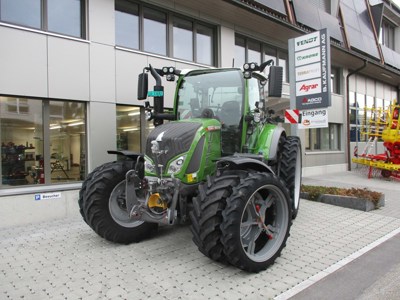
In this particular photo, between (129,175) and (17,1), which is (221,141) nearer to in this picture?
(129,175)

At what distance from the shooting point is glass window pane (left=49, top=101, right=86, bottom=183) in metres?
7.00

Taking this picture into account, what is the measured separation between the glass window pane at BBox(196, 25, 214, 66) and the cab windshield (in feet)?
15.3

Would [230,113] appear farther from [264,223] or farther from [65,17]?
[65,17]

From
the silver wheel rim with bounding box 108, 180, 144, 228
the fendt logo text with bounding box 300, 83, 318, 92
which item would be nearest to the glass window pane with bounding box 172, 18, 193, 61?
the fendt logo text with bounding box 300, 83, 318, 92

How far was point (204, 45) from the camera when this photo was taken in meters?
10.1

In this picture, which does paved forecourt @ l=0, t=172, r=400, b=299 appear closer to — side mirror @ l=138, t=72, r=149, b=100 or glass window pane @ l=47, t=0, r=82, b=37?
side mirror @ l=138, t=72, r=149, b=100

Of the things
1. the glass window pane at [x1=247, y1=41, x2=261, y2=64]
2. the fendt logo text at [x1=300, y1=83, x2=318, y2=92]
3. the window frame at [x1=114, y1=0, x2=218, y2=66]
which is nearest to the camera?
the window frame at [x1=114, y1=0, x2=218, y2=66]

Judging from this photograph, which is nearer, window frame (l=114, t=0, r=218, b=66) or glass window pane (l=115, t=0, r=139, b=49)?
glass window pane (l=115, t=0, r=139, b=49)

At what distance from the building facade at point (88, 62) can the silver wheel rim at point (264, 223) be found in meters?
2.97

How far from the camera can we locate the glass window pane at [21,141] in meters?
6.37

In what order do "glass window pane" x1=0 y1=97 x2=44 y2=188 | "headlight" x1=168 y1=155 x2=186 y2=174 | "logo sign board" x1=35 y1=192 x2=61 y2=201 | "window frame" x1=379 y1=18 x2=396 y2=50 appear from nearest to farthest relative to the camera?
"headlight" x1=168 y1=155 x2=186 y2=174 → "glass window pane" x1=0 y1=97 x2=44 y2=188 → "logo sign board" x1=35 y1=192 x2=61 y2=201 → "window frame" x1=379 y1=18 x2=396 y2=50

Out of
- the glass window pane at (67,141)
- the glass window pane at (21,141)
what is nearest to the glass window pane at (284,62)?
the glass window pane at (67,141)

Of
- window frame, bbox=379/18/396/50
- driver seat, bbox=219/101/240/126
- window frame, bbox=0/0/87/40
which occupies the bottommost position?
driver seat, bbox=219/101/240/126

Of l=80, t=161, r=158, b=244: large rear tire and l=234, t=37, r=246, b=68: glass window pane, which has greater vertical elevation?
l=234, t=37, r=246, b=68: glass window pane
